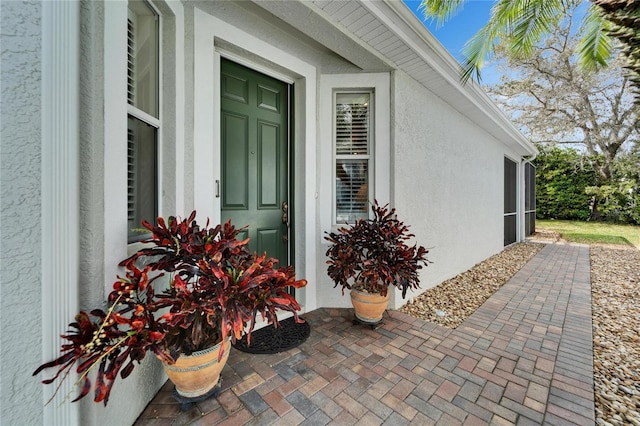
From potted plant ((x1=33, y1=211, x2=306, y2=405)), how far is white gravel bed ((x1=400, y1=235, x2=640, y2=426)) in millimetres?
2351

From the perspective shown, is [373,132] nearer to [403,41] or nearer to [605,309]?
[403,41]

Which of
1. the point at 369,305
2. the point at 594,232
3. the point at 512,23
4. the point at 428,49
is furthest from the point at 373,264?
the point at 594,232

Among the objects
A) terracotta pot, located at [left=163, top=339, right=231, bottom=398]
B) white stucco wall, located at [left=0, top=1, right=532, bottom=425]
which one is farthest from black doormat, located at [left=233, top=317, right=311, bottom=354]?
terracotta pot, located at [left=163, top=339, right=231, bottom=398]

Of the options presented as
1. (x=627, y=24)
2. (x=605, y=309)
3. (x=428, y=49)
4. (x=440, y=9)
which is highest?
(x=440, y=9)

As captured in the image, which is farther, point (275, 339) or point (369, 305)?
point (369, 305)

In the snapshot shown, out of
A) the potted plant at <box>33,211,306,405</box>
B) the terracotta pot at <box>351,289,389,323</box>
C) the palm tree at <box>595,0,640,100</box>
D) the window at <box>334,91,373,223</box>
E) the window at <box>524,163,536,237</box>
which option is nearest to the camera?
the potted plant at <box>33,211,306,405</box>

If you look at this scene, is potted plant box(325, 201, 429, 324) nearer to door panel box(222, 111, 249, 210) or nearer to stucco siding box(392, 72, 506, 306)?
stucco siding box(392, 72, 506, 306)

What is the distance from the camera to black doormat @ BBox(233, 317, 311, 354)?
96.3 inches

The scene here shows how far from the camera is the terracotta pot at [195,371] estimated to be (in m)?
1.67

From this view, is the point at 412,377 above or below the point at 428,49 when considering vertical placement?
below

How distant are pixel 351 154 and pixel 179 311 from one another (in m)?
2.69

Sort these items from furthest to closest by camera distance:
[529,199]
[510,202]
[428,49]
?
[529,199] < [510,202] < [428,49]

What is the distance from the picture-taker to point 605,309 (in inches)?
142

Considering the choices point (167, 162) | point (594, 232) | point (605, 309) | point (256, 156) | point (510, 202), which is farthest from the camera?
point (594, 232)
